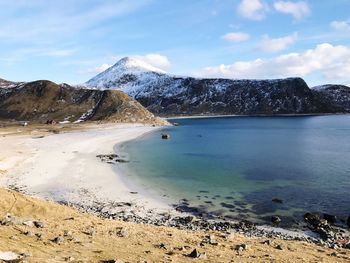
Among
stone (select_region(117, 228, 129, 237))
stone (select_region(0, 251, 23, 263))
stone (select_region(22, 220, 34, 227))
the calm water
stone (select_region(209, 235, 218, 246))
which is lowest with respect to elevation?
the calm water

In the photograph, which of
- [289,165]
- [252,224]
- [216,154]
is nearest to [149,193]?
[252,224]

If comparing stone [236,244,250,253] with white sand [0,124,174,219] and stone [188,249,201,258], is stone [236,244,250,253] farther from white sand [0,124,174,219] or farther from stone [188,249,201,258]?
white sand [0,124,174,219]

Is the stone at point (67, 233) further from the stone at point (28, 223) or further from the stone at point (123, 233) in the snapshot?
the stone at point (123, 233)

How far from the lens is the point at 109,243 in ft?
75.2

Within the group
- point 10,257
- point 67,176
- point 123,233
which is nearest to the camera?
point 10,257

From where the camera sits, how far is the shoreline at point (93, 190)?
118ft

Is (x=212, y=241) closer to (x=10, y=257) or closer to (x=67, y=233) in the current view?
(x=67, y=233)

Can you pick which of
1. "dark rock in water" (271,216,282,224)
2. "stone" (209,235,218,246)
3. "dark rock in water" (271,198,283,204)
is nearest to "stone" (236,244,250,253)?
"stone" (209,235,218,246)

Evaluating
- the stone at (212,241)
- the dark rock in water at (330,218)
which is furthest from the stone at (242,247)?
the dark rock in water at (330,218)

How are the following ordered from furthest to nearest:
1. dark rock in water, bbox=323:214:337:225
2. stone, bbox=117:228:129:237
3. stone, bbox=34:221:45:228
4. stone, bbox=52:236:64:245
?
dark rock in water, bbox=323:214:337:225
stone, bbox=117:228:129:237
stone, bbox=34:221:45:228
stone, bbox=52:236:64:245

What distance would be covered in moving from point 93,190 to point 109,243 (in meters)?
27.5

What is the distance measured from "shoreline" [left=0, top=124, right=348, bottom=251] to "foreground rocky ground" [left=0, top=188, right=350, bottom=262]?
25.1 feet

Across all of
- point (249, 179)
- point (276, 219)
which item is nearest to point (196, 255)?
point (276, 219)

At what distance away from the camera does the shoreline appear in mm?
35969
